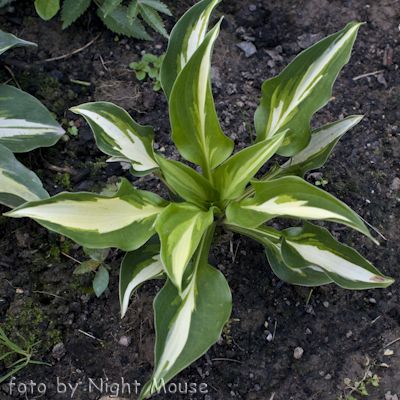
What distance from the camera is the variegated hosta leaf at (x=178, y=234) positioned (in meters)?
0.93

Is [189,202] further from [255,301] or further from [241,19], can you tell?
[241,19]

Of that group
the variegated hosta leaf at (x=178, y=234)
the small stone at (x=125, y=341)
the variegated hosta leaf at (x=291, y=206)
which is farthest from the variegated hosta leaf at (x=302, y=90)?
the small stone at (x=125, y=341)

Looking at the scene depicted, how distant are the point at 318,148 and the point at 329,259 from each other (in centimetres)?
45

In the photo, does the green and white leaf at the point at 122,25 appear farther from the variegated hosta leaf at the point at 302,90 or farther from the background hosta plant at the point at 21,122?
the variegated hosta leaf at the point at 302,90

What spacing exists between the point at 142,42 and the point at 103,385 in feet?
5.51

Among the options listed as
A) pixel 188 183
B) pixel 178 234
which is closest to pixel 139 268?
pixel 178 234

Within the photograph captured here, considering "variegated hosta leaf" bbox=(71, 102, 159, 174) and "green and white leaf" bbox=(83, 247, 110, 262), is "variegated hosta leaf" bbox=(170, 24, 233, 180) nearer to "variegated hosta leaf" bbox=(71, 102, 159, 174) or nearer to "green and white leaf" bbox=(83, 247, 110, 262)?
"variegated hosta leaf" bbox=(71, 102, 159, 174)

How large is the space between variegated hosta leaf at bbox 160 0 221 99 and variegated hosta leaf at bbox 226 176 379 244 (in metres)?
0.54

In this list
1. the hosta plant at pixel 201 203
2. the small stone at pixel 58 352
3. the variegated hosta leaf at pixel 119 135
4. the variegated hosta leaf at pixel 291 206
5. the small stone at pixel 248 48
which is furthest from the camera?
the small stone at pixel 248 48

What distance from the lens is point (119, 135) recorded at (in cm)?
121

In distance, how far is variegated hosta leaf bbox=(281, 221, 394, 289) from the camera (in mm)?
1005

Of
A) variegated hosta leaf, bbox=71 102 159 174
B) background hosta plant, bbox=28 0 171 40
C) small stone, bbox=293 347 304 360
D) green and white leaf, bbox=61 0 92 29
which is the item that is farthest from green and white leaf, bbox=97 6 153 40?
small stone, bbox=293 347 304 360

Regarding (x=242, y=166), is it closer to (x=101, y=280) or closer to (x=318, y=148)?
(x=318, y=148)

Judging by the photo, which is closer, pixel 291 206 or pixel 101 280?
pixel 291 206
